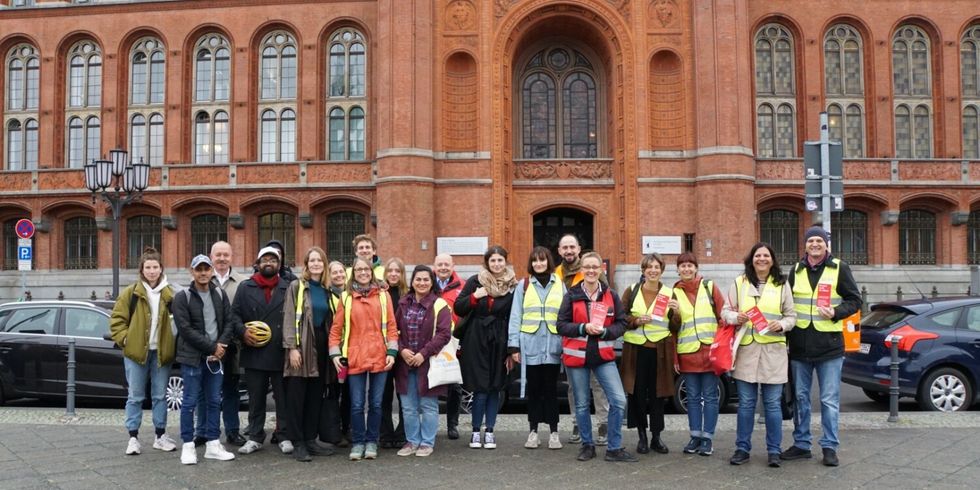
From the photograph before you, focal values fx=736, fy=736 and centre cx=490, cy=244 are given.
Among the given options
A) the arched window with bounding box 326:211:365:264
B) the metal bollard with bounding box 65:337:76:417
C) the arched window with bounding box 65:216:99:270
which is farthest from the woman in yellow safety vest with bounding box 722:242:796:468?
the arched window with bounding box 65:216:99:270

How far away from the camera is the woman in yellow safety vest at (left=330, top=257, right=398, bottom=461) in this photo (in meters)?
6.84

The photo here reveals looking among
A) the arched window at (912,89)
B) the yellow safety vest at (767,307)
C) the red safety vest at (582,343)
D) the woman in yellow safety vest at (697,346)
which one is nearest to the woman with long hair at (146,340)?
the red safety vest at (582,343)

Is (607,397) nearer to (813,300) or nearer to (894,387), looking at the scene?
(813,300)

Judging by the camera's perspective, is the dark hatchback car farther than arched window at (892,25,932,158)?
No

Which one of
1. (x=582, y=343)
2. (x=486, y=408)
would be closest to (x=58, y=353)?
(x=486, y=408)

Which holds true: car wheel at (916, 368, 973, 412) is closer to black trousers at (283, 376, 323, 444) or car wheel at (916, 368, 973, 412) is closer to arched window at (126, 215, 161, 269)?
black trousers at (283, 376, 323, 444)

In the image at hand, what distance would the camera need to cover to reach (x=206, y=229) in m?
28.0

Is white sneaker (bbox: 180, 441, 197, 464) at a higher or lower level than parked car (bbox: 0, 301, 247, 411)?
lower

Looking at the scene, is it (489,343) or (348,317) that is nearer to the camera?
(348,317)

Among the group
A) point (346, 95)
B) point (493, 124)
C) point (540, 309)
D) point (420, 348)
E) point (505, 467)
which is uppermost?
point (346, 95)

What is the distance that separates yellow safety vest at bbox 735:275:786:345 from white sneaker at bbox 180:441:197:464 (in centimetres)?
504

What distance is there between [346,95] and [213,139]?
537 cm

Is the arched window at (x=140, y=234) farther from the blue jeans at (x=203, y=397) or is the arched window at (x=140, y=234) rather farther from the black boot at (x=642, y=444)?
the black boot at (x=642, y=444)

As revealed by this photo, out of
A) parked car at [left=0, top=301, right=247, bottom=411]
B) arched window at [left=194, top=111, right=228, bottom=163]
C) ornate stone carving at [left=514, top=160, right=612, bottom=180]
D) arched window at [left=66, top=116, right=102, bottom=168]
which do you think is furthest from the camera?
arched window at [left=66, top=116, right=102, bottom=168]
